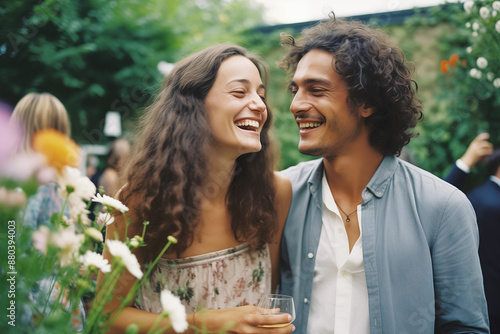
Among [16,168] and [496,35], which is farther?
[496,35]

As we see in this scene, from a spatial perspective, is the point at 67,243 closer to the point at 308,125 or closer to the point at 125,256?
the point at 125,256

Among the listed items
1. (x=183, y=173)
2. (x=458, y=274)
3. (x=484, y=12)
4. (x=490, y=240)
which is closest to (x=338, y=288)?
(x=458, y=274)

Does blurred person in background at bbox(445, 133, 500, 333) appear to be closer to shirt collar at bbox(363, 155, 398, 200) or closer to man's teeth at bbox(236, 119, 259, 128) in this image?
shirt collar at bbox(363, 155, 398, 200)

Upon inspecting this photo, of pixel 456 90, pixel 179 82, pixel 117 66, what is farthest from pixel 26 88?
pixel 456 90

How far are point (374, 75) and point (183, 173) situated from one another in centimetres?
113

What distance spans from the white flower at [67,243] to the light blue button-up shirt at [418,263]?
1248 mm

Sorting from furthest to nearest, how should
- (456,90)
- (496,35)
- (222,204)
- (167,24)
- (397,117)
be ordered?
(167,24) < (456,90) < (496,35) < (397,117) < (222,204)

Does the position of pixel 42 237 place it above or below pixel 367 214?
below

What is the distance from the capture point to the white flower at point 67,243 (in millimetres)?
730

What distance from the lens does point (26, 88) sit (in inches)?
191

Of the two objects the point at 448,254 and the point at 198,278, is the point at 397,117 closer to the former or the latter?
the point at 448,254

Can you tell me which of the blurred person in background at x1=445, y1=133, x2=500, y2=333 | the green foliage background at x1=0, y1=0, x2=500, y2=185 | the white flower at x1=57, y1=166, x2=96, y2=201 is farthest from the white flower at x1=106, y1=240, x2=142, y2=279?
the green foliage background at x1=0, y1=0, x2=500, y2=185

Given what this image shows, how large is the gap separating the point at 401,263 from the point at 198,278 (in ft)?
2.88

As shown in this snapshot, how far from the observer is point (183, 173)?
5.75 feet
